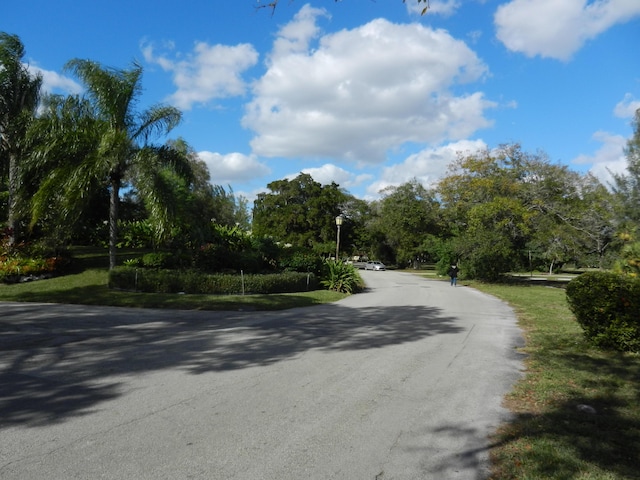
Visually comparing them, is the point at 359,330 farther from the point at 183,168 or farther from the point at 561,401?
the point at 183,168

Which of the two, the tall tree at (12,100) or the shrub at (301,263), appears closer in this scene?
the tall tree at (12,100)

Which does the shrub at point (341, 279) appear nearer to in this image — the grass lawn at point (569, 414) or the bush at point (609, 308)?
the grass lawn at point (569, 414)

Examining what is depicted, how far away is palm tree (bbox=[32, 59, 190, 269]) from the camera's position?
53.0ft

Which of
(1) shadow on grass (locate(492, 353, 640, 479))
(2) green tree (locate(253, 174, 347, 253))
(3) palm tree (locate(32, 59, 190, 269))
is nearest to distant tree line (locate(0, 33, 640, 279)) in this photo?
(3) palm tree (locate(32, 59, 190, 269))

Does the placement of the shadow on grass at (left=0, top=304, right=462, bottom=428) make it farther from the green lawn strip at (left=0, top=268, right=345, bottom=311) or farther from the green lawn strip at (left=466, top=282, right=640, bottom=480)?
the green lawn strip at (left=466, top=282, right=640, bottom=480)

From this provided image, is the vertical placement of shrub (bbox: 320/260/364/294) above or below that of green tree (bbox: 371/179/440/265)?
below

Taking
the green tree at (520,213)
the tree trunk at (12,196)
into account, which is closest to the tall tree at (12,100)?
the tree trunk at (12,196)

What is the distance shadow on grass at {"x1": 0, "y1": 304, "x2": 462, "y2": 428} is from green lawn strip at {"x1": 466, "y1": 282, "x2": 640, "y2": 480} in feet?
10.3

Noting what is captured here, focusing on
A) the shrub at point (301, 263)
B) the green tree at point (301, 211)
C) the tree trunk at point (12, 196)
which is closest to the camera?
the tree trunk at point (12, 196)

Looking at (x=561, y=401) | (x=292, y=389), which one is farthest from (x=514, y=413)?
(x=292, y=389)

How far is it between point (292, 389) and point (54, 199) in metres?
15.1

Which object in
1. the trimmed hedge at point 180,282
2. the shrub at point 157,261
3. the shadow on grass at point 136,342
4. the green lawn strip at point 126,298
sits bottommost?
the shadow on grass at point 136,342

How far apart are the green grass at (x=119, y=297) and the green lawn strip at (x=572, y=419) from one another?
27.7 ft

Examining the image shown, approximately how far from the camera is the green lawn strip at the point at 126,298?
13578 mm
